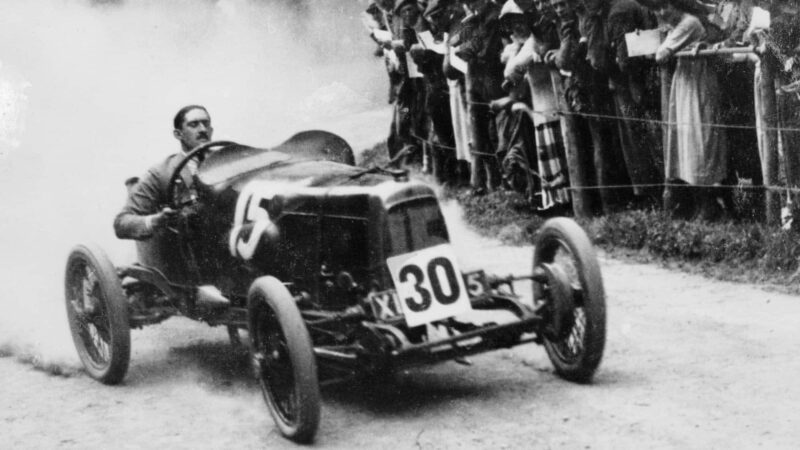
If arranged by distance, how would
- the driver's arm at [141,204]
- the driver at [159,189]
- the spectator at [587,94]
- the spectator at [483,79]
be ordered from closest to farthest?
the driver at [159,189] < the driver's arm at [141,204] < the spectator at [587,94] < the spectator at [483,79]

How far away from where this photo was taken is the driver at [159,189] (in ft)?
25.6

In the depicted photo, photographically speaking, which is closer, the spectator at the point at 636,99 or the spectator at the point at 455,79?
the spectator at the point at 636,99

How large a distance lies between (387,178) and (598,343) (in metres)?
1.51

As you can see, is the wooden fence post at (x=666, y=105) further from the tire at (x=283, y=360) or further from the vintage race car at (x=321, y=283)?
the tire at (x=283, y=360)

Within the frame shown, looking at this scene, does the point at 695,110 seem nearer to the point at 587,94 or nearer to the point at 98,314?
the point at 587,94

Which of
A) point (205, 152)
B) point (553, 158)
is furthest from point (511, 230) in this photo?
point (205, 152)

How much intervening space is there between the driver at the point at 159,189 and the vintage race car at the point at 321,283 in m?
0.12

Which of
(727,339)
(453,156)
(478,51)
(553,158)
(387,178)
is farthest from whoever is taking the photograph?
(453,156)

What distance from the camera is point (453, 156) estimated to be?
572 inches

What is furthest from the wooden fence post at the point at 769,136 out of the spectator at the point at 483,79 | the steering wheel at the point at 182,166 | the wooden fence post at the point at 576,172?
the steering wheel at the point at 182,166

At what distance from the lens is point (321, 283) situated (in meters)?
6.80

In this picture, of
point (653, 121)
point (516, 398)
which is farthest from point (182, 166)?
point (653, 121)

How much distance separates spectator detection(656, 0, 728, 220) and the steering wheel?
154 inches

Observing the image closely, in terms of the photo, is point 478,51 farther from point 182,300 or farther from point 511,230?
point 182,300
